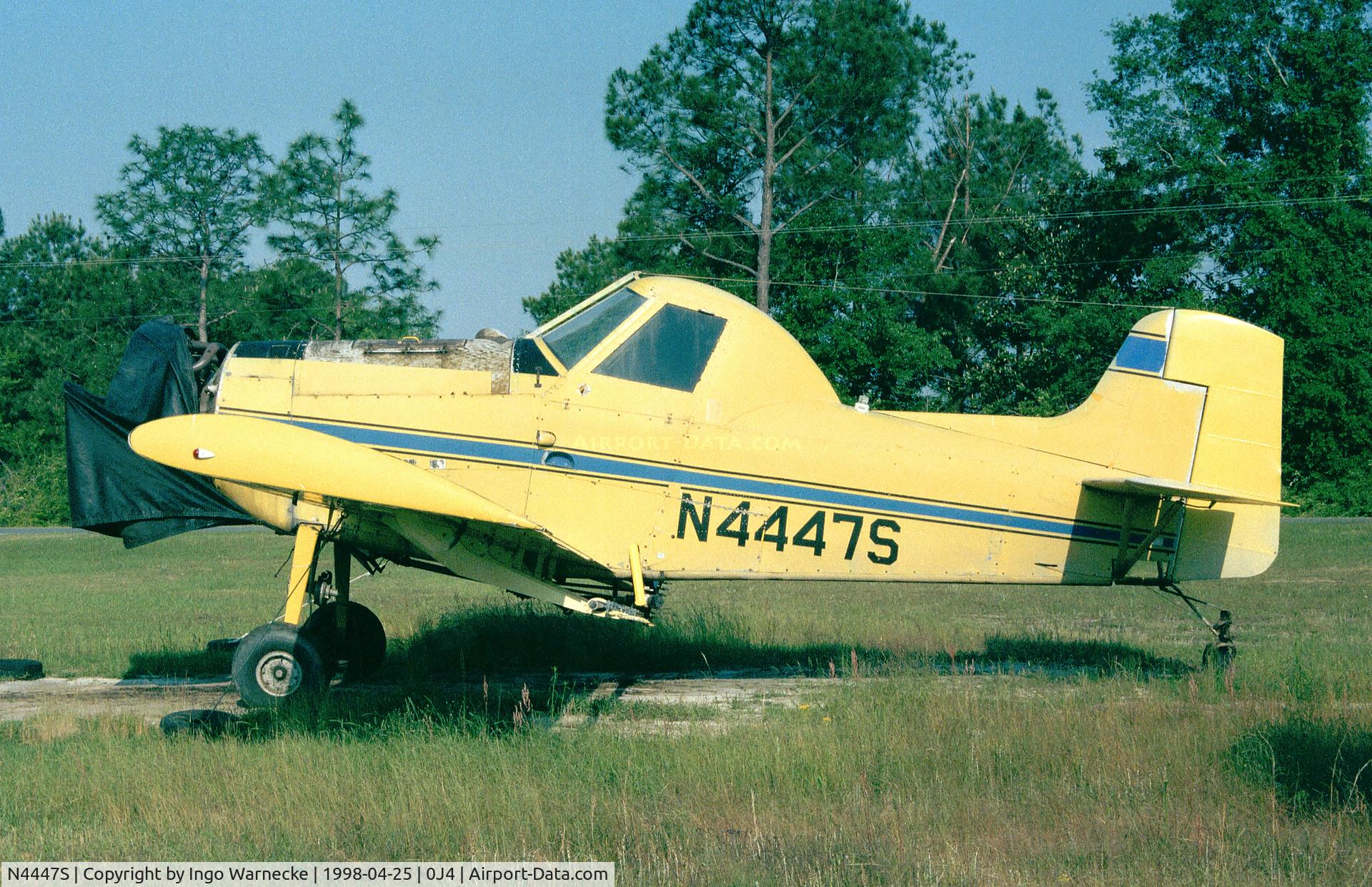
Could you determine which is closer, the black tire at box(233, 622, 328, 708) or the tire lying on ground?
the black tire at box(233, 622, 328, 708)

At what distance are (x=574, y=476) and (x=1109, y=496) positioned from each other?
Answer: 4.24 meters

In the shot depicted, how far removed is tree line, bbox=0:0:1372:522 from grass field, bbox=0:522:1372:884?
1022 inches

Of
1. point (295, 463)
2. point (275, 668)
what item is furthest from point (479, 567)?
point (295, 463)

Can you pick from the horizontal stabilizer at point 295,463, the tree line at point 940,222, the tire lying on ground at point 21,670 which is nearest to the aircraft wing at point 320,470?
the horizontal stabilizer at point 295,463

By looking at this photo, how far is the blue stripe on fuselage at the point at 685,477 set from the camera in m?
7.94

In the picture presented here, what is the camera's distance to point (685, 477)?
8156mm

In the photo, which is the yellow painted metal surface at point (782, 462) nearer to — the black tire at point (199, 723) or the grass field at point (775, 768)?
the grass field at point (775, 768)

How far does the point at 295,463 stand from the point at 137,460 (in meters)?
3.02

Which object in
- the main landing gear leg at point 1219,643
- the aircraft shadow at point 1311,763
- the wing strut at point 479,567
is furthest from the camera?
the main landing gear leg at point 1219,643

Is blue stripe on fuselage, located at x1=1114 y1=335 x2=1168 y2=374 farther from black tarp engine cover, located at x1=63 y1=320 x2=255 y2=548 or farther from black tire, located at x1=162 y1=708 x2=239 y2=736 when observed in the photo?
black tire, located at x1=162 y1=708 x2=239 y2=736

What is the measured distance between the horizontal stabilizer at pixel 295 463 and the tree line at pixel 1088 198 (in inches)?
1173

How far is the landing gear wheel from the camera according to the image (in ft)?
30.8

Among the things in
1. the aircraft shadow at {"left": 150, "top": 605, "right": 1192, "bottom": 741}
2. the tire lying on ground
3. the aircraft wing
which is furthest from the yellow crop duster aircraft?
the tire lying on ground

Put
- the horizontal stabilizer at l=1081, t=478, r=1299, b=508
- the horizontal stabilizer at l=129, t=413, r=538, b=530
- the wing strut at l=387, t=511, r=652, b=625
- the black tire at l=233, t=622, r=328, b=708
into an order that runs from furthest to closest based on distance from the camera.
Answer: the horizontal stabilizer at l=1081, t=478, r=1299, b=508
the black tire at l=233, t=622, r=328, b=708
the wing strut at l=387, t=511, r=652, b=625
the horizontal stabilizer at l=129, t=413, r=538, b=530
